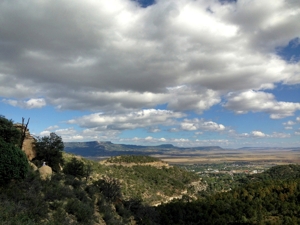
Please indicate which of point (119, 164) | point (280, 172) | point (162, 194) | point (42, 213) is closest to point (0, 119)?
point (42, 213)

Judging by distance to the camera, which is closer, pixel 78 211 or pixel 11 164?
pixel 78 211

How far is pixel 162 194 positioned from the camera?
76.5 meters

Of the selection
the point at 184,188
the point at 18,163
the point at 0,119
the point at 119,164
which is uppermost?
the point at 0,119

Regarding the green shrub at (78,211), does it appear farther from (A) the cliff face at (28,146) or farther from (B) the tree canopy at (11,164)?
(A) the cliff face at (28,146)

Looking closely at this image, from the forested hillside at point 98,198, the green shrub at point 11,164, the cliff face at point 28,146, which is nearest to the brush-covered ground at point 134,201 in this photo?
the forested hillside at point 98,198

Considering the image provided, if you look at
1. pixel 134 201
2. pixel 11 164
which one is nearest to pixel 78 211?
pixel 11 164

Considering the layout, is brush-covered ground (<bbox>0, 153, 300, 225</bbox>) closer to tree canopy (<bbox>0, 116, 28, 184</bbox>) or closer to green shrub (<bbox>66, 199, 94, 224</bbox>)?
green shrub (<bbox>66, 199, 94, 224</bbox>)

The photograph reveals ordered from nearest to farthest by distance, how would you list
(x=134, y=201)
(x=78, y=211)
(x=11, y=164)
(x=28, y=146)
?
(x=78, y=211) → (x=11, y=164) → (x=134, y=201) → (x=28, y=146)

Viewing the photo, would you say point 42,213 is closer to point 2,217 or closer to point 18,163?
point 2,217

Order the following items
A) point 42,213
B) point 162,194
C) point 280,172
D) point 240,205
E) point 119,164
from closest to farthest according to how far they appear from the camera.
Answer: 1. point 42,213
2. point 240,205
3. point 162,194
4. point 119,164
5. point 280,172

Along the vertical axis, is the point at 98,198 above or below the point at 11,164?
below

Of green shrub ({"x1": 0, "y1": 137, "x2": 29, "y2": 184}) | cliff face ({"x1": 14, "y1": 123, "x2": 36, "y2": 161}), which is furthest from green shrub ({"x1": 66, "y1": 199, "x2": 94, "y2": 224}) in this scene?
cliff face ({"x1": 14, "y1": 123, "x2": 36, "y2": 161})

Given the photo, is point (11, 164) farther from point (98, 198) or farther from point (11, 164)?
point (98, 198)

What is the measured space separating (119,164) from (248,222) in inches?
2412
